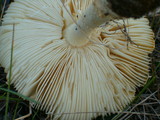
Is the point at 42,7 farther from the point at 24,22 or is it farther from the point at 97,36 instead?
the point at 97,36

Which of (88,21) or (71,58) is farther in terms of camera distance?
(71,58)

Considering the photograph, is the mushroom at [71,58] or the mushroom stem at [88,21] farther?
the mushroom at [71,58]

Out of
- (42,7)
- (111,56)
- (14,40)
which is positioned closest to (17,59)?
(14,40)

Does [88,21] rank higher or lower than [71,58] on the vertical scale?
higher

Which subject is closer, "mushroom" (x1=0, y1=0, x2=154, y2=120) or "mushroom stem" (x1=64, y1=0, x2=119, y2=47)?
"mushroom stem" (x1=64, y1=0, x2=119, y2=47)
